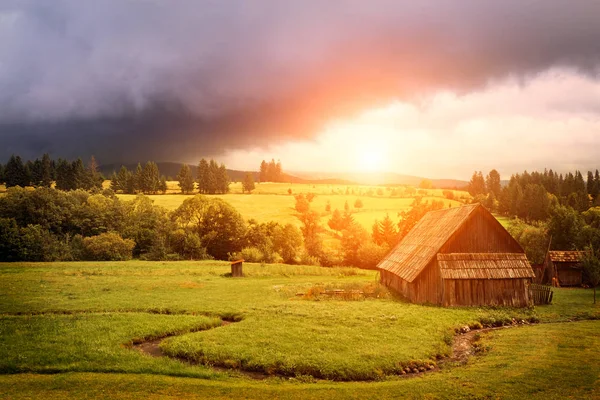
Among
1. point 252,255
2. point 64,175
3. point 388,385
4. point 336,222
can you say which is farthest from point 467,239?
point 64,175

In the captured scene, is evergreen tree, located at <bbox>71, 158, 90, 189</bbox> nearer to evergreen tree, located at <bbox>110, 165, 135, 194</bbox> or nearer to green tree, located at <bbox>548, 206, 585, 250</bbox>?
evergreen tree, located at <bbox>110, 165, 135, 194</bbox>

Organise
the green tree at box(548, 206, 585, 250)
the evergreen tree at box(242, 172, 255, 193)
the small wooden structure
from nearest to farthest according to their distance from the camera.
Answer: the small wooden structure < the green tree at box(548, 206, 585, 250) < the evergreen tree at box(242, 172, 255, 193)

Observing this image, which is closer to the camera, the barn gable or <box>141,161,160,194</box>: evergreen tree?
the barn gable

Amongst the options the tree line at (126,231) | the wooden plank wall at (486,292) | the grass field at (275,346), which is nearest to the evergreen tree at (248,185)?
the tree line at (126,231)

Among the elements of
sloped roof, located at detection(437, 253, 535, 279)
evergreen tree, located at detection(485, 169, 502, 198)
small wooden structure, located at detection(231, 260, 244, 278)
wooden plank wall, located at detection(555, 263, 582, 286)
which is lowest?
wooden plank wall, located at detection(555, 263, 582, 286)

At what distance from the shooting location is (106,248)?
68.4 metres

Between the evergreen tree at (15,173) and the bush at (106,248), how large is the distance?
24618mm

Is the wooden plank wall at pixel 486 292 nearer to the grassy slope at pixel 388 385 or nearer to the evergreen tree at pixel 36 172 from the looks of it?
the grassy slope at pixel 388 385

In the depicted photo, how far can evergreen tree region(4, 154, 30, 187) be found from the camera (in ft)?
257

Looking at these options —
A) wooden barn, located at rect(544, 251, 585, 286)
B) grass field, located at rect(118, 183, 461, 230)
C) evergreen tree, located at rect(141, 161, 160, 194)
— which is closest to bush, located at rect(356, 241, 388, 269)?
grass field, located at rect(118, 183, 461, 230)

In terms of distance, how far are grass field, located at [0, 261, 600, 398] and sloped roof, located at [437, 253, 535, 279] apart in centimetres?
320

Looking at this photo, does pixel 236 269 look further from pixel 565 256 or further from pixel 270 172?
pixel 270 172

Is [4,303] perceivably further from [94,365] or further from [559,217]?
[559,217]

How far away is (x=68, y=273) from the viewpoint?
48.2 meters
